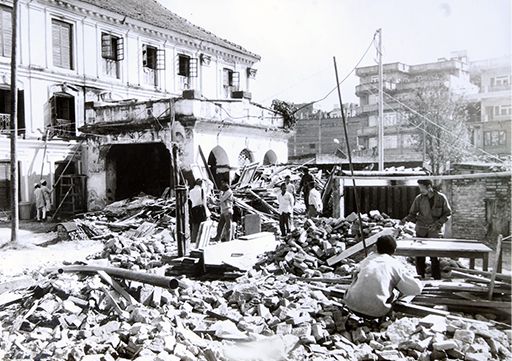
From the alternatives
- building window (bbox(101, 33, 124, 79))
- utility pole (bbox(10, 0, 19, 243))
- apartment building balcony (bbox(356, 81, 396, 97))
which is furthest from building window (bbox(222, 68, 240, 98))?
utility pole (bbox(10, 0, 19, 243))

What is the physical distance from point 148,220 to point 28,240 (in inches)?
156

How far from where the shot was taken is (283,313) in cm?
650

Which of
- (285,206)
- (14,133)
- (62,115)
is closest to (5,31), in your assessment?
(62,115)

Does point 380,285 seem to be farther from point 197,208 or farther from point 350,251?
point 197,208

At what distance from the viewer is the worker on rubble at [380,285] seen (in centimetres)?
557

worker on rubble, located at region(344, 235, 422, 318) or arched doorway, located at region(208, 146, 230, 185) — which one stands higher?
arched doorway, located at region(208, 146, 230, 185)

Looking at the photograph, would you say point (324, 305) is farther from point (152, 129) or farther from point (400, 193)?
point (152, 129)

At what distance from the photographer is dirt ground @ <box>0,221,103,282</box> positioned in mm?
11820

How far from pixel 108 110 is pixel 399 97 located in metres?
30.0

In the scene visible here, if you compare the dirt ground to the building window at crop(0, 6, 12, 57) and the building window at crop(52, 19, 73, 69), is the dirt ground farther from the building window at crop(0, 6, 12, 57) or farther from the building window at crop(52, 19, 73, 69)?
the building window at crop(52, 19, 73, 69)

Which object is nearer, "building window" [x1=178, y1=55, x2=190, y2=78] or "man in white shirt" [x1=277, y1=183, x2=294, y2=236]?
"man in white shirt" [x1=277, y1=183, x2=294, y2=236]

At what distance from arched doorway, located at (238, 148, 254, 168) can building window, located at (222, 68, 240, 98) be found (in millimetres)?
10255

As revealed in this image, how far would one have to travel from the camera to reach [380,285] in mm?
5547

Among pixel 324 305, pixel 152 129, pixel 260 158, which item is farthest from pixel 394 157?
pixel 324 305
